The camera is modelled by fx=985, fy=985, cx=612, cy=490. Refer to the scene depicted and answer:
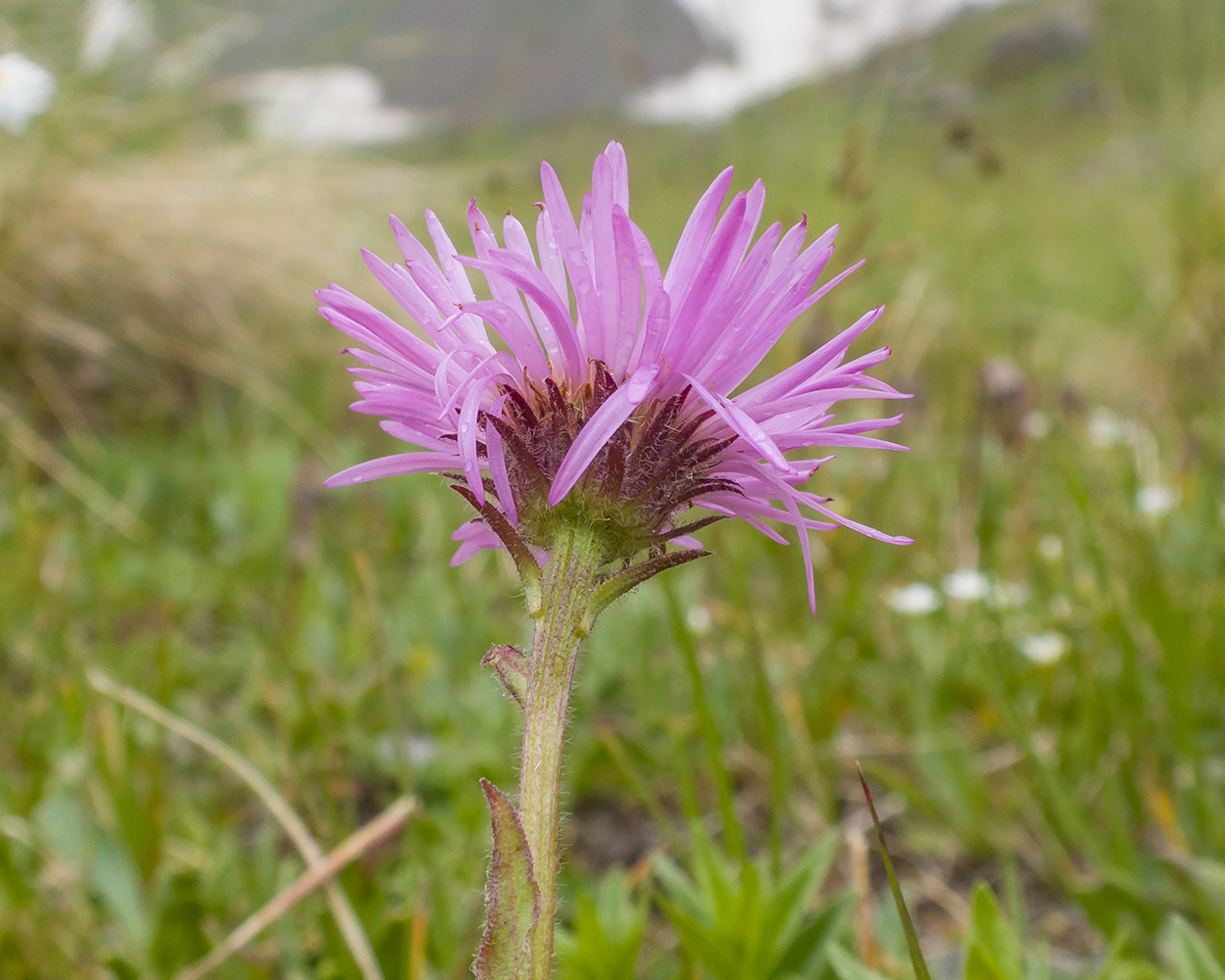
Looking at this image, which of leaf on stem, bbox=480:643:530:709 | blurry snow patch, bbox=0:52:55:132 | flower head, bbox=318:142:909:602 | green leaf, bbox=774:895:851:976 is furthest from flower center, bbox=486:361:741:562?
blurry snow patch, bbox=0:52:55:132

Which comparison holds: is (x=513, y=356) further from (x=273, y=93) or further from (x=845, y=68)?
(x=273, y=93)

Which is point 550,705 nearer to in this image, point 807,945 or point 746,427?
point 746,427

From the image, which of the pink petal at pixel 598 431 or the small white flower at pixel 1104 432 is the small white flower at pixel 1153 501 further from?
the pink petal at pixel 598 431

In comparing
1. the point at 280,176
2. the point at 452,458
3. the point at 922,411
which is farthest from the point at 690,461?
the point at 280,176

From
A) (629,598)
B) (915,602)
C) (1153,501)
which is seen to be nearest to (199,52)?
(629,598)

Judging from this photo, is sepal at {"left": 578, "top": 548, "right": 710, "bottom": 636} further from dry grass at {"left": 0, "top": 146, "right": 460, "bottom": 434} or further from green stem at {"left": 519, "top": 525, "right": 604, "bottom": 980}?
dry grass at {"left": 0, "top": 146, "right": 460, "bottom": 434}

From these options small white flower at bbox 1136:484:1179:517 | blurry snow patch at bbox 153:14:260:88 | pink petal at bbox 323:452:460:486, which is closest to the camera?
pink petal at bbox 323:452:460:486

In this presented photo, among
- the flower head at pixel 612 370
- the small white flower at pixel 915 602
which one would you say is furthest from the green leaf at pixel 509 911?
the small white flower at pixel 915 602
